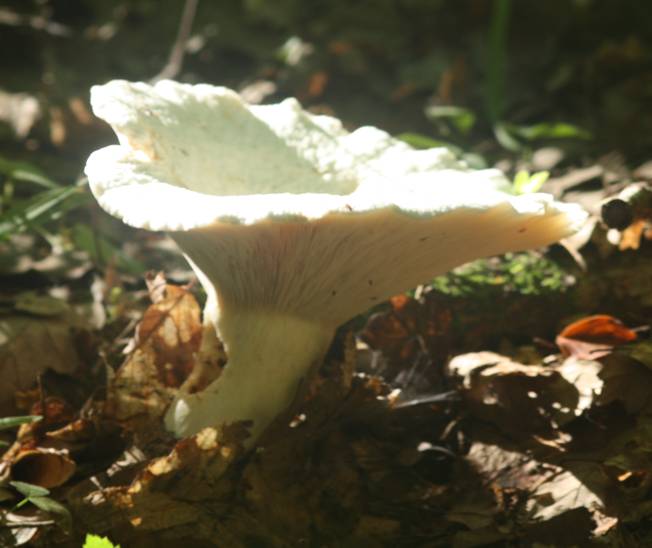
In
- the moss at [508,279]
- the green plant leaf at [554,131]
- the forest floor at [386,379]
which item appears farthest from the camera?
the green plant leaf at [554,131]

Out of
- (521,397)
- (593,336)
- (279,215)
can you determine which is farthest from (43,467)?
(593,336)

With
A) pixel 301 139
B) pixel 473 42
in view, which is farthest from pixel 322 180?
pixel 473 42

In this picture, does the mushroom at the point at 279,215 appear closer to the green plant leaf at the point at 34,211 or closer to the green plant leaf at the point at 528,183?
the green plant leaf at the point at 528,183

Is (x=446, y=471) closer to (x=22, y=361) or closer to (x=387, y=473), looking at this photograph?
(x=387, y=473)

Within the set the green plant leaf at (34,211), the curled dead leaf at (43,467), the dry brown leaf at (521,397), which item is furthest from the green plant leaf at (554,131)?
the curled dead leaf at (43,467)

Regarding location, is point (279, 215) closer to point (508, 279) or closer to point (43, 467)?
point (43, 467)

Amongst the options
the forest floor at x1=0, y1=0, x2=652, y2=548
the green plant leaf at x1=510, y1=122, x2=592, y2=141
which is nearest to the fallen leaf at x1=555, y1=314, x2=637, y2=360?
the forest floor at x1=0, y1=0, x2=652, y2=548
